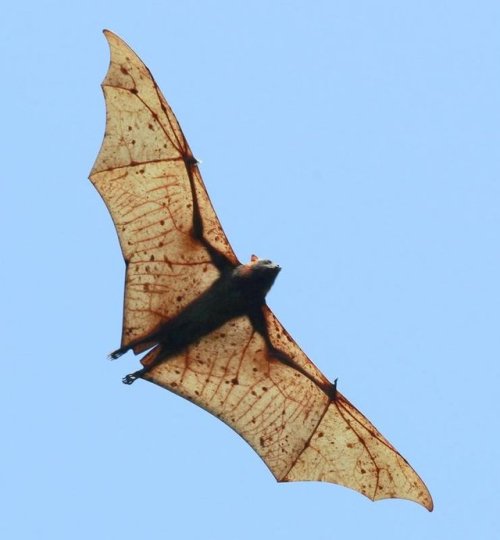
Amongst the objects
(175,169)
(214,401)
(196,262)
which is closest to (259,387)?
(214,401)

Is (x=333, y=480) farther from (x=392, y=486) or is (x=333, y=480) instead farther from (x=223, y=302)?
(x=223, y=302)

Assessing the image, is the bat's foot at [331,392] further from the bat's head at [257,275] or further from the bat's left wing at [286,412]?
the bat's head at [257,275]

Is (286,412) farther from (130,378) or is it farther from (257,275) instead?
(130,378)

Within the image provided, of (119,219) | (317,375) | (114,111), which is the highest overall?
(114,111)

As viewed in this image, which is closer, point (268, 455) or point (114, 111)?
point (114, 111)

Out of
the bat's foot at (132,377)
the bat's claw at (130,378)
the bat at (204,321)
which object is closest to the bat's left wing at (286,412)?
the bat at (204,321)

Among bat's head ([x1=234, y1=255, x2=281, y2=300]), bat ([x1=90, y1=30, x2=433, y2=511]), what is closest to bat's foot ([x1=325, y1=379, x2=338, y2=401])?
bat ([x1=90, y1=30, x2=433, y2=511])

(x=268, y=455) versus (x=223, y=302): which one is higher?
(x=223, y=302)
